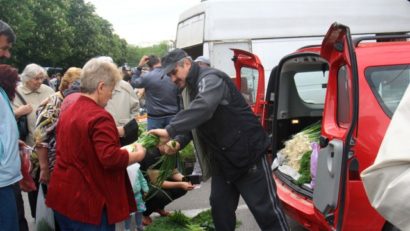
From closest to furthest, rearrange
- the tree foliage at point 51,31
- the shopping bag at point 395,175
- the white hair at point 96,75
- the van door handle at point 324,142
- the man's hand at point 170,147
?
the shopping bag at point 395,175 < the white hair at point 96,75 < the van door handle at point 324,142 < the man's hand at point 170,147 < the tree foliage at point 51,31

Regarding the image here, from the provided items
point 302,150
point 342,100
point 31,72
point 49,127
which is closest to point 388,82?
point 342,100

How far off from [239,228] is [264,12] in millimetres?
5641

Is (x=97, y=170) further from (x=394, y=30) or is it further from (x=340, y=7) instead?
(x=394, y=30)

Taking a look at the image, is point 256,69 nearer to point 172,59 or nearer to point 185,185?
point 185,185

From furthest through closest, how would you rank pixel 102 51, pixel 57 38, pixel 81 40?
pixel 102 51, pixel 81 40, pixel 57 38

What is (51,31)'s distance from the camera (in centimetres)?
3631

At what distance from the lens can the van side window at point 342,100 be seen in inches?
146

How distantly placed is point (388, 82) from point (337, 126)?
503 millimetres

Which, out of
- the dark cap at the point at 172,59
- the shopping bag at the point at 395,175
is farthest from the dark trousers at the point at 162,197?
the shopping bag at the point at 395,175

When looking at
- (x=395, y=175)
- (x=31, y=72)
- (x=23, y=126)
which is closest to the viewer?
(x=395, y=175)

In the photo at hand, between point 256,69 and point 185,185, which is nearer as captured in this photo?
point 185,185

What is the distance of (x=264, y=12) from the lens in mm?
9766

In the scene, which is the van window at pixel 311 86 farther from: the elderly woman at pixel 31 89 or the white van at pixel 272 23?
the elderly woman at pixel 31 89

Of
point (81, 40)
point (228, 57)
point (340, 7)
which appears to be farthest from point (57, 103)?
point (81, 40)
